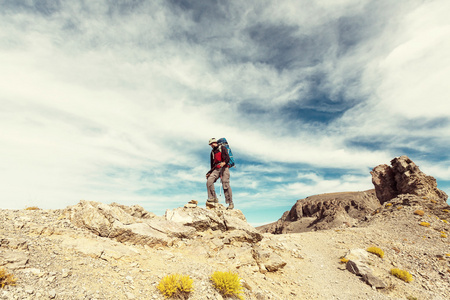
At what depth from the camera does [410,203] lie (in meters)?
25.5

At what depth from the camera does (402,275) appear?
13.5m

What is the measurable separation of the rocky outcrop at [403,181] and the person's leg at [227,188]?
25.9m

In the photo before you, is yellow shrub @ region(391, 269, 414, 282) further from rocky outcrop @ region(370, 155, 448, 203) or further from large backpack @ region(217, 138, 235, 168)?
rocky outcrop @ region(370, 155, 448, 203)

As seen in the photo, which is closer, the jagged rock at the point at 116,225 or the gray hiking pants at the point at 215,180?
the jagged rock at the point at 116,225

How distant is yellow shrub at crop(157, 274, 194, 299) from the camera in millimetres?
6738

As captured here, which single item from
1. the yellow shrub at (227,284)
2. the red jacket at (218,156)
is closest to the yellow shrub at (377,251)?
the red jacket at (218,156)

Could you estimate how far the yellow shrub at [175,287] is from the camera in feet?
22.1

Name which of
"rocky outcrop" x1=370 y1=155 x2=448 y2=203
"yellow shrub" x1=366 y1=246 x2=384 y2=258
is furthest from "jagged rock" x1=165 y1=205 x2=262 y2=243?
"rocky outcrop" x1=370 y1=155 x2=448 y2=203

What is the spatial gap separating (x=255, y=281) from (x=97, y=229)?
7103 millimetres

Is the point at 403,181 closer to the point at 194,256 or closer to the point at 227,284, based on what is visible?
the point at 194,256

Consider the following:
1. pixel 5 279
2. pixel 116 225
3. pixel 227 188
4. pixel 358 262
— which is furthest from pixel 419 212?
pixel 5 279

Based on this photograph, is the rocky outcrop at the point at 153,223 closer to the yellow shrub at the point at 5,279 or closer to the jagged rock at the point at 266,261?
the jagged rock at the point at 266,261

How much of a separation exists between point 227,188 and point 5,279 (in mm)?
11088

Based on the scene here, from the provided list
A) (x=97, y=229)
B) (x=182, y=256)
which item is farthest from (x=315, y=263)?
(x=97, y=229)
